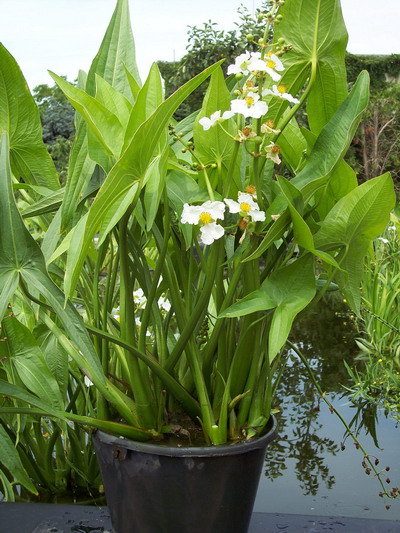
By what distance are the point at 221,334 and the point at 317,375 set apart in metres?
1.84

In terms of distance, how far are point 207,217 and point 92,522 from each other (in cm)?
58

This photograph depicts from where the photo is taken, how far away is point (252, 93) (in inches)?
31.1

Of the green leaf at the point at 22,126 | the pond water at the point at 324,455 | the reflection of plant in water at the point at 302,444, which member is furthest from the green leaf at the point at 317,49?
the pond water at the point at 324,455

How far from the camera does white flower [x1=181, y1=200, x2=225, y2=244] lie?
2.58ft

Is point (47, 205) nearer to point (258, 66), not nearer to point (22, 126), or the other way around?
point (22, 126)

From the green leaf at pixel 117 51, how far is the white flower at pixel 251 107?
25cm

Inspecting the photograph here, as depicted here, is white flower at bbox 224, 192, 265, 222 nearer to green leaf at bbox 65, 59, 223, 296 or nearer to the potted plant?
the potted plant

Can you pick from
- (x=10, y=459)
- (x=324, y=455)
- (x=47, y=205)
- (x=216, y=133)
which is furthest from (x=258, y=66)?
(x=324, y=455)

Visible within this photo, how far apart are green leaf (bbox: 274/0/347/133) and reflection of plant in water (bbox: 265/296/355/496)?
0.47 m

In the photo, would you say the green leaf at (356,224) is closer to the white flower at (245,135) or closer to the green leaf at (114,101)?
the white flower at (245,135)

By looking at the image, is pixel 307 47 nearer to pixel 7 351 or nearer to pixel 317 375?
pixel 7 351

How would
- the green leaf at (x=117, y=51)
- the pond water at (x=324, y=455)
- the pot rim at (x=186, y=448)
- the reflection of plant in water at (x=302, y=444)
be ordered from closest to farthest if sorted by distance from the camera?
the pot rim at (x=186, y=448) < the green leaf at (x=117, y=51) < the pond water at (x=324, y=455) < the reflection of plant in water at (x=302, y=444)

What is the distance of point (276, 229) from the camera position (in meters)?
0.80

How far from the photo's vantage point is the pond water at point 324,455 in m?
1.70
